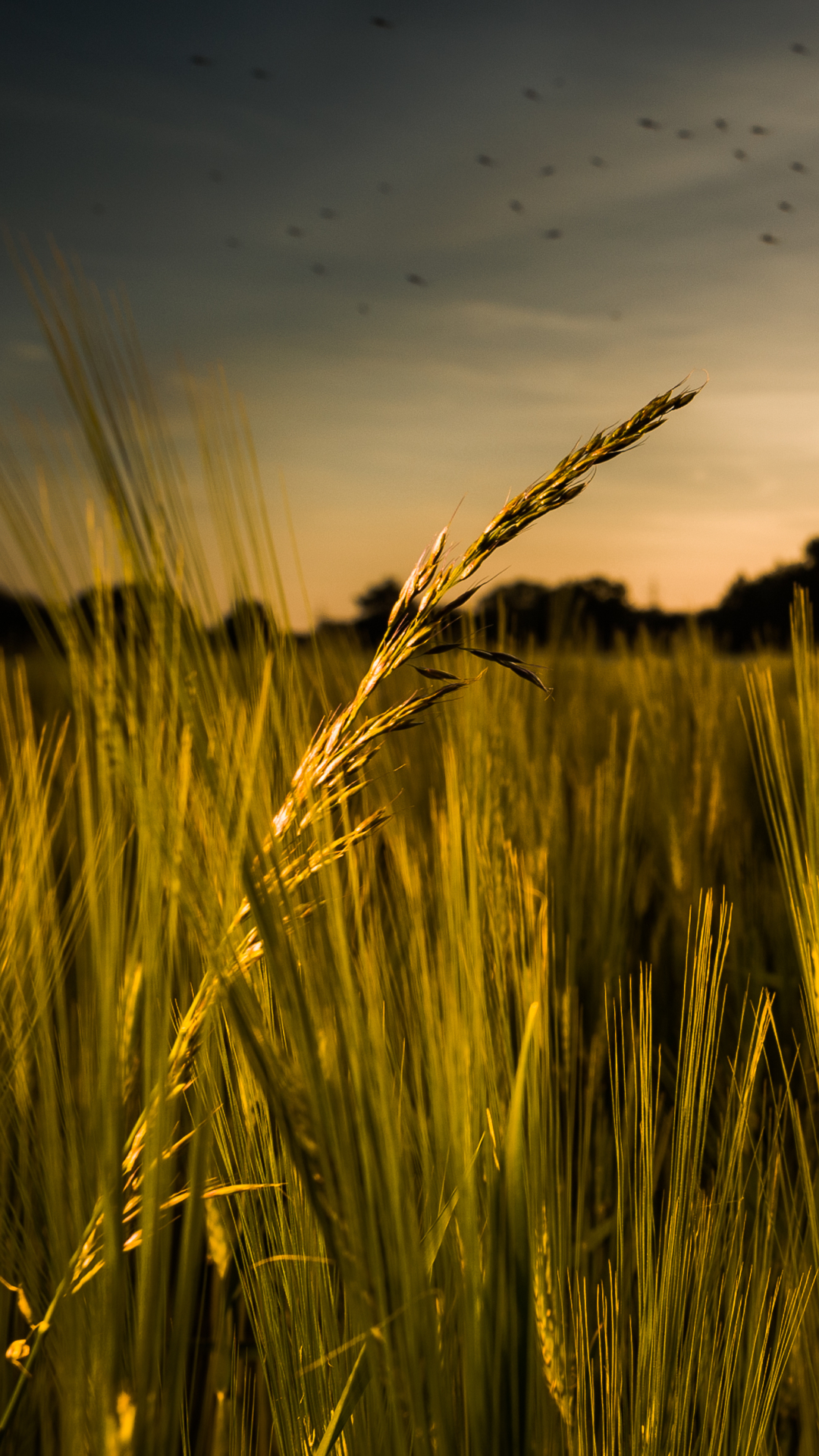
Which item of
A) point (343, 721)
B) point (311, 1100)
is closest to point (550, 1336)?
point (311, 1100)

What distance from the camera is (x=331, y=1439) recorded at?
30cm

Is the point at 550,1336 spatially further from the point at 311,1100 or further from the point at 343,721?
the point at 343,721

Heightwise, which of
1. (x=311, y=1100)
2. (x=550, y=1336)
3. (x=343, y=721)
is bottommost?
(x=550, y=1336)

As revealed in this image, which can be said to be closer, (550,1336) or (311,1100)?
(311,1100)

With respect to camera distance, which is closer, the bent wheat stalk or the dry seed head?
the bent wheat stalk

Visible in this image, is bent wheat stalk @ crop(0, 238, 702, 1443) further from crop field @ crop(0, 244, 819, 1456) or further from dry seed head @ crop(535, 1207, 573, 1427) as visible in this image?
dry seed head @ crop(535, 1207, 573, 1427)

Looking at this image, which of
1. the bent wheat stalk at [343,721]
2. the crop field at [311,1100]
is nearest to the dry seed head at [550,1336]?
the crop field at [311,1100]

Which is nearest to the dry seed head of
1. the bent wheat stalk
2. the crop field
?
the crop field

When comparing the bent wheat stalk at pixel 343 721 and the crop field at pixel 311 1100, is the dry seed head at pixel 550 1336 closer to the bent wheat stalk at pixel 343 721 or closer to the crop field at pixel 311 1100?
the crop field at pixel 311 1100

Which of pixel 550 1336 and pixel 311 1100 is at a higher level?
pixel 311 1100

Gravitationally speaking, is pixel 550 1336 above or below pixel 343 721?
below

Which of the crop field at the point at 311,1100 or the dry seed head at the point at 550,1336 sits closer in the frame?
the crop field at the point at 311,1100

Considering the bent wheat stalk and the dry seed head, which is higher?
the bent wheat stalk

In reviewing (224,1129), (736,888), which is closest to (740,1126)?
(224,1129)
